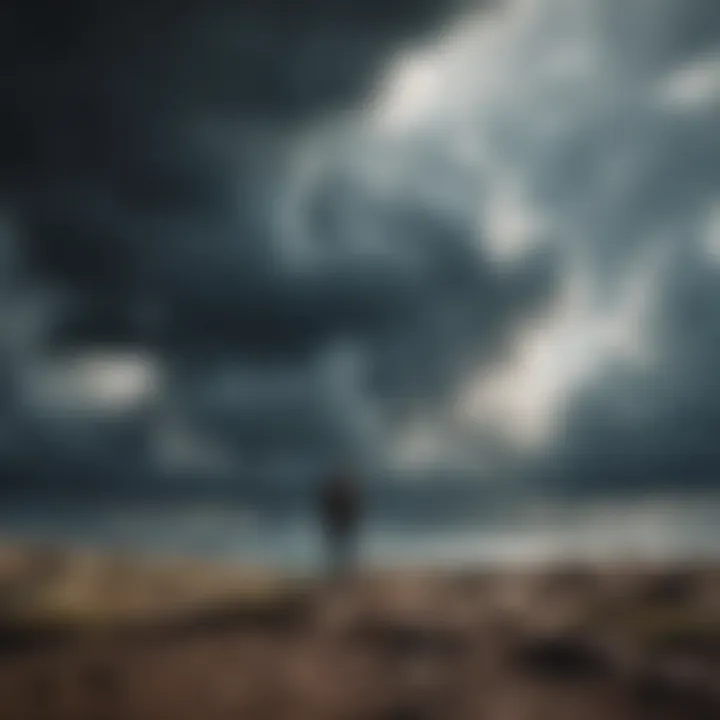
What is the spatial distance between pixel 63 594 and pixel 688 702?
1874 cm

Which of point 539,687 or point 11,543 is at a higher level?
point 11,543

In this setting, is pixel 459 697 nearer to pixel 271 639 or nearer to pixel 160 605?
pixel 271 639

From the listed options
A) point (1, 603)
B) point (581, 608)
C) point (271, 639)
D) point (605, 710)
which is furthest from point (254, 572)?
point (605, 710)

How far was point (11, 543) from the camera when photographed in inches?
1057

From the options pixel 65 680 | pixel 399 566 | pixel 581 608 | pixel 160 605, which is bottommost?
pixel 65 680

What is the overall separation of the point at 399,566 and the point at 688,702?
20371 millimetres

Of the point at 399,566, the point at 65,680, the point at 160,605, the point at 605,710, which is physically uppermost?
the point at 399,566

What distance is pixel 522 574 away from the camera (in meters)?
22.9

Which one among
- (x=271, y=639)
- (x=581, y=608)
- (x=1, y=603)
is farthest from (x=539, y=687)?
(x=1, y=603)

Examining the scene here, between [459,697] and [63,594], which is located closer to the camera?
[459,697]

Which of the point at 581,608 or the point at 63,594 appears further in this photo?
the point at 63,594

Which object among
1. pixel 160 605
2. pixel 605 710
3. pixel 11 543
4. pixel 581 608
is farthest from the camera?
pixel 11 543

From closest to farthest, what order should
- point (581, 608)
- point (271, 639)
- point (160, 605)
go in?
point (271, 639)
point (581, 608)
point (160, 605)

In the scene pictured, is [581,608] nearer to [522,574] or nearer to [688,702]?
[522,574]
